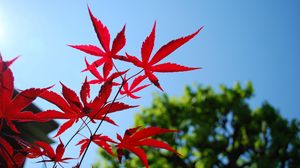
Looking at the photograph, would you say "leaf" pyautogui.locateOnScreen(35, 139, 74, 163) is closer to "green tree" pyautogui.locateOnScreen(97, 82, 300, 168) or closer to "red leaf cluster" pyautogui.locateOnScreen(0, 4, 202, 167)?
"red leaf cluster" pyautogui.locateOnScreen(0, 4, 202, 167)

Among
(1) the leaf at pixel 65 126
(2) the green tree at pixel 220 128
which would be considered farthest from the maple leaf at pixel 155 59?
(2) the green tree at pixel 220 128

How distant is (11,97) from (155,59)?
0.34 meters

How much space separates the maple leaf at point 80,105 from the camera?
0.64 meters

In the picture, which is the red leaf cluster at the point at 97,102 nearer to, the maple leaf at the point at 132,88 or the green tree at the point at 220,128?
the maple leaf at the point at 132,88

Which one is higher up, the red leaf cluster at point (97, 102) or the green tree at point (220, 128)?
the green tree at point (220, 128)

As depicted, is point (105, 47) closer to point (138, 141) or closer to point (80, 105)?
point (80, 105)

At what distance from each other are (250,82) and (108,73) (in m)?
12.8

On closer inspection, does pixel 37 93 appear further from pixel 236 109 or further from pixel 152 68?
pixel 236 109

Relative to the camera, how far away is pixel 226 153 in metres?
12.2

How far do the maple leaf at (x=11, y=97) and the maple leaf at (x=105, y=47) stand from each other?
185 mm

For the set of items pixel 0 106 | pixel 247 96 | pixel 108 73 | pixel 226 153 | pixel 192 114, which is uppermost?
pixel 247 96

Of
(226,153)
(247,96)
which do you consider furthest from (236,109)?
(226,153)

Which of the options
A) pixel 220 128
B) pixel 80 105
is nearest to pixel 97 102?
pixel 80 105

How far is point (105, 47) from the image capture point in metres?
0.68
